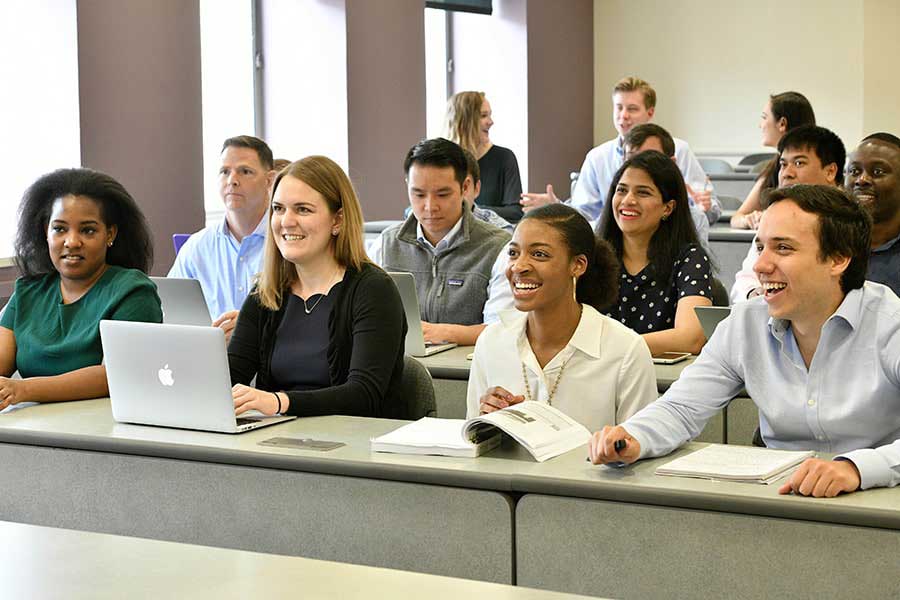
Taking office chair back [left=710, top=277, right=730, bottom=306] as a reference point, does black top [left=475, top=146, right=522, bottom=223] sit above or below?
above

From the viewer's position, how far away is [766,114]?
227 inches

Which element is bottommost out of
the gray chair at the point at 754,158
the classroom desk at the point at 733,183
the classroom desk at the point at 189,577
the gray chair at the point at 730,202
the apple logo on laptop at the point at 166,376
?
the classroom desk at the point at 189,577

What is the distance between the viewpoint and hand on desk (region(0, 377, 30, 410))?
105 inches

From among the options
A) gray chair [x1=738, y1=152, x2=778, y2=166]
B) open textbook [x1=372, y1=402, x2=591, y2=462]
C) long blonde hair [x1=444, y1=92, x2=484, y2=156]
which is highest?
long blonde hair [x1=444, y1=92, x2=484, y2=156]

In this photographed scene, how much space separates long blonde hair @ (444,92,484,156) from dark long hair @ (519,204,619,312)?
124 inches

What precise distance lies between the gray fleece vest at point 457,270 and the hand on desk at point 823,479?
7.11 feet

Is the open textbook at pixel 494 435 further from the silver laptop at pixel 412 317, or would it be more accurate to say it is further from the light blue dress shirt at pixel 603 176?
the light blue dress shirt at pixel 603 176

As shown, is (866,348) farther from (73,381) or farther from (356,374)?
(73,381)

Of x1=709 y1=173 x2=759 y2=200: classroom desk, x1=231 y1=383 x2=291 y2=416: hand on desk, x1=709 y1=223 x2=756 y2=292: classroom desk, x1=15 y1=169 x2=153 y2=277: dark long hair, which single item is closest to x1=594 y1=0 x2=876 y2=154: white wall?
x1=709 y1=173 x2=759 y2=200: classroom desk

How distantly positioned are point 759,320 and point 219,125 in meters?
4.72

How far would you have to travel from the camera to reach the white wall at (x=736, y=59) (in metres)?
9.74

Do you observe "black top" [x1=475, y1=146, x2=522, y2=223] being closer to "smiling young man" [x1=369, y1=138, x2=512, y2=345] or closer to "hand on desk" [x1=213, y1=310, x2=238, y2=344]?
"smiling young man" [x1=369, y1=138, x2=512, y2=345]

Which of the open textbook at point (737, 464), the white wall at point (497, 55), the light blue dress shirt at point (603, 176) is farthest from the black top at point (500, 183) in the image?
the open textbook at point (737, 464)

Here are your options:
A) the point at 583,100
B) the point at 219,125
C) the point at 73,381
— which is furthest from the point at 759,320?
the point at 583,100
